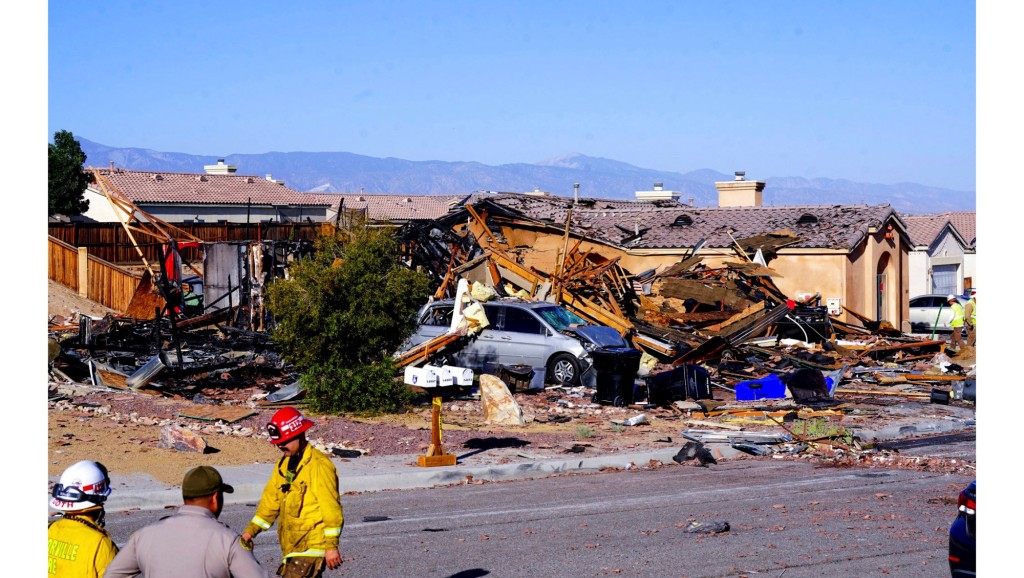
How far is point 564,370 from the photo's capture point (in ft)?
67.3

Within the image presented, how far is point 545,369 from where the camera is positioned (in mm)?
20594

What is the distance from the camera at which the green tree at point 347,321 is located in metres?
16.9

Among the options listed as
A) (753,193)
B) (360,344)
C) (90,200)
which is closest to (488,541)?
(360,344)

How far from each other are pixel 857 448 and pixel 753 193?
3221 cm

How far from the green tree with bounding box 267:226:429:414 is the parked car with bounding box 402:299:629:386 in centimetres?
317

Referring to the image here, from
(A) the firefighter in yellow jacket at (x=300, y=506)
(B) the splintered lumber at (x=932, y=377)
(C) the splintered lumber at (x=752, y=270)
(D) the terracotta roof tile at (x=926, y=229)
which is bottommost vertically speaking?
(B) the splintered lumber at (x=932, y=377)

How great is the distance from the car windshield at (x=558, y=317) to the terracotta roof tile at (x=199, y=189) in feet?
175

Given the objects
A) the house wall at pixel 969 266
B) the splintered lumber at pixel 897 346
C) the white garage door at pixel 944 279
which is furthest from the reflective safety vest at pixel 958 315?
the house wall at pixel 969 266

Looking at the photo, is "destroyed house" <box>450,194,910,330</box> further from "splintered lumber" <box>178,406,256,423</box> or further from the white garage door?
"splintered lumber" <box>178,406,256,423</box>

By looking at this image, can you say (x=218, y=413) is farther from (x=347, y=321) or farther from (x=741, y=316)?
(x=741, y=316)

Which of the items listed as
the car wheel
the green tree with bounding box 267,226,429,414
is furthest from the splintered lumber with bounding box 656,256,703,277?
the green tree with bounding box 267,226,429,414

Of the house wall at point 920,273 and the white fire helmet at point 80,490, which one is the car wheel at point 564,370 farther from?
the house wall at point 920,273

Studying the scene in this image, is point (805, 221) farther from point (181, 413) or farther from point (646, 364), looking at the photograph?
point (181, 413)

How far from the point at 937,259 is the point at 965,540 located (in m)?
47.6
